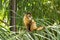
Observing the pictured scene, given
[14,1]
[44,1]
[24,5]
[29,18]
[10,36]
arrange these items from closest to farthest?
1. [10,36]
2. [29,18]
3. [14,1]
4. [24,5]
5. [44,1]

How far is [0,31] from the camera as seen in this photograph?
107 cm

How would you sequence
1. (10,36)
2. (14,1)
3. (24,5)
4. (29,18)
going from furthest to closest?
1. (24,5)
2. (14,1)
3. (29,18)
4. (10,36)

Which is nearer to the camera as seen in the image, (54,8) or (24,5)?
(24,5)

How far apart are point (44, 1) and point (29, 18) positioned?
81cm

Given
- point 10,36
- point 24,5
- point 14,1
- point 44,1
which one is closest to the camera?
point 10,36

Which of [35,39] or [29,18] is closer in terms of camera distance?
[35,39]

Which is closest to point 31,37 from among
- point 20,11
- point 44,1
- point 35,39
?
point 35,39

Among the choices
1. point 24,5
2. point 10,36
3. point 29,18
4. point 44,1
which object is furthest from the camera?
point 44,1

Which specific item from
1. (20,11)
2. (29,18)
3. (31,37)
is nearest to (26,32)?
(31,37)

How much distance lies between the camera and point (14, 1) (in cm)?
160

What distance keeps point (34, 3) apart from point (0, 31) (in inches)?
34.6

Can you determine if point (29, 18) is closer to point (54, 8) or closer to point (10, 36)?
point (10, 36)

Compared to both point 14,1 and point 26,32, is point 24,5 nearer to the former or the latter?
point 14,1

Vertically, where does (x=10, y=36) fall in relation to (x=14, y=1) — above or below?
below
